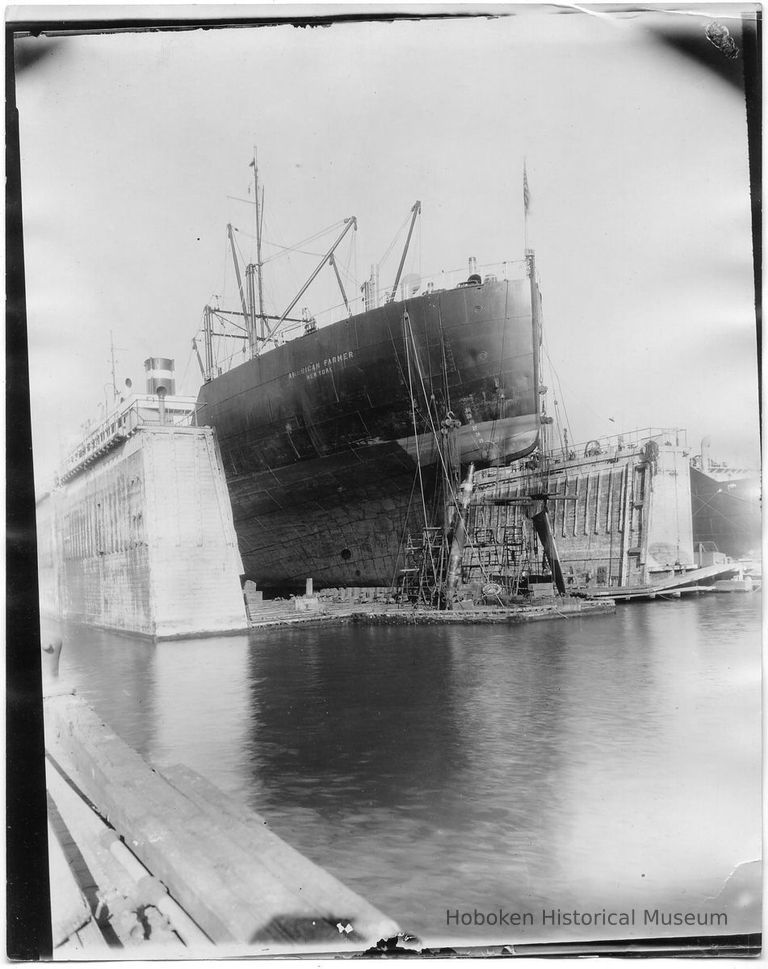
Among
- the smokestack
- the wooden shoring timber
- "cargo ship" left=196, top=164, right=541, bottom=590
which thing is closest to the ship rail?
the smokestack

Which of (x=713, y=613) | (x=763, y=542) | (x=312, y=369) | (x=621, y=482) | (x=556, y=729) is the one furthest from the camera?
(x=621, y=482)

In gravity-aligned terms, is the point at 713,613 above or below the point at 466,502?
below

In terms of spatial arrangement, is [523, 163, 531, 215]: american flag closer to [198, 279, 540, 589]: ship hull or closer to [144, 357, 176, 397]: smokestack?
[144, 357, 176, 397]: smokestack

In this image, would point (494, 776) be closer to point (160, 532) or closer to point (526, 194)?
point (526, 194)

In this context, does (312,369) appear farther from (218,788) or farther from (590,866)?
(590,866)

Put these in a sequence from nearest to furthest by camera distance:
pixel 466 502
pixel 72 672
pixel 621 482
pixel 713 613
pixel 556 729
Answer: pixel 72 672 → pixel 556 729 → pixel 713 613 → pixel 466 502 → pixel 621 482

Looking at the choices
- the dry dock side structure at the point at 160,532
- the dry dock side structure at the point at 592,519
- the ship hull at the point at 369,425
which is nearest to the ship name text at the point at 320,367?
the ship hull at the point at 369,425

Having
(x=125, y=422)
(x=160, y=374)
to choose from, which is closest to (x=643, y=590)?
(x=125, y=422)

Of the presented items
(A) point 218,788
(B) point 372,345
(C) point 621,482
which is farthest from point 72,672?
(C) point 621,482
